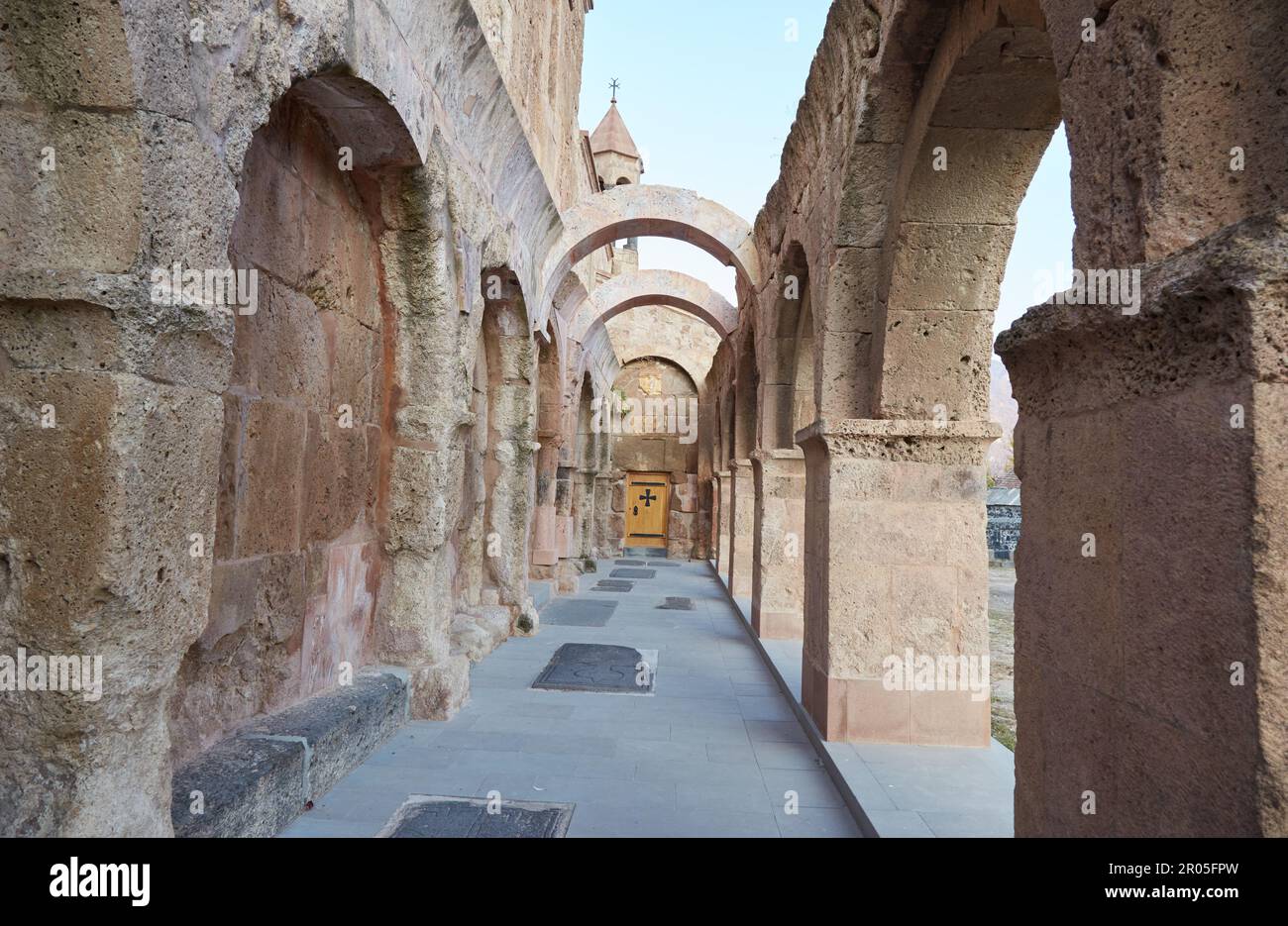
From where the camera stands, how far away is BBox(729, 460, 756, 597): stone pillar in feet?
33.6

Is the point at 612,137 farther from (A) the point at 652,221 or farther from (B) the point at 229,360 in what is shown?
(B) the point at 229,360

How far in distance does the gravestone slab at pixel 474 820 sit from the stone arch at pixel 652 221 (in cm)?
588

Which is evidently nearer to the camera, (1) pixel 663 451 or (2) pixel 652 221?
(2) pixel 652 221

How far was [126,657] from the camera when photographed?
2.00 m

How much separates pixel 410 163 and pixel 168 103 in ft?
7.37

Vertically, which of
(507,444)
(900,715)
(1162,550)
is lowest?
(900,715)

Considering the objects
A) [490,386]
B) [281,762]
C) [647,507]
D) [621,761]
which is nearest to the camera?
[281,762]

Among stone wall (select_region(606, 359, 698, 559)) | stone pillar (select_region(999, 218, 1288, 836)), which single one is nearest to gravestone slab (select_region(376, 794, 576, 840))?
stone pillar (select_region(999, 218, 1288, 836))

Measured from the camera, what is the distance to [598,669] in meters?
6.24

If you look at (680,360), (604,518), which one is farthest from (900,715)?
(680,360)

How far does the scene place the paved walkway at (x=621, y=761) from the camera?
132 inches

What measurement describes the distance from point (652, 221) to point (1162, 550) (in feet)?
25.9

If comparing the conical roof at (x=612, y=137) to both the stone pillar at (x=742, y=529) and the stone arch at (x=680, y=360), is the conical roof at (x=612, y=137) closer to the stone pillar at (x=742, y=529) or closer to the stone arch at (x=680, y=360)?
the stone arch at (x=680, y=360)

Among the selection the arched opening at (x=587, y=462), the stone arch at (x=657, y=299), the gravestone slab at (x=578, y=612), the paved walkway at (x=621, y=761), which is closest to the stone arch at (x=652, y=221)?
the stone arch at (x=657, y=299)
